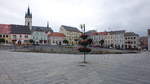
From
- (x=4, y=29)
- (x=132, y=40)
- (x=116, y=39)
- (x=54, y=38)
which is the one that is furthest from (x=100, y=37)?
(x=4, y=29)

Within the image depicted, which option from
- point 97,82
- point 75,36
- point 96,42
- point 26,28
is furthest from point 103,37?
point 97,82

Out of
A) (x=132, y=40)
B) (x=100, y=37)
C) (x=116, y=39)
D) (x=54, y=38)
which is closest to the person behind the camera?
(x=132, y=40)

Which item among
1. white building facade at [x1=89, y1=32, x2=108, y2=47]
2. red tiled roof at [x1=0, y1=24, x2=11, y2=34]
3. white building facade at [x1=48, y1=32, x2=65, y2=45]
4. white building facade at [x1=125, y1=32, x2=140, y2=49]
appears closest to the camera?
red tiled roof at [x1=0, y1=24, x2=11, y2=34]

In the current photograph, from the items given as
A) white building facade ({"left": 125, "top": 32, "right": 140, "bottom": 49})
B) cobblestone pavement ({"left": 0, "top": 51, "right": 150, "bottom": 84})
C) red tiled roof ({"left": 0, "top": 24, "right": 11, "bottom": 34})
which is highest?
red tiled roof ({"left": 0, "top": 24, "right": 11, "bottom": 34})

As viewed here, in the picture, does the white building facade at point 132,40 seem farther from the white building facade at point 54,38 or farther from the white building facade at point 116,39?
the white building facade at point 54,38

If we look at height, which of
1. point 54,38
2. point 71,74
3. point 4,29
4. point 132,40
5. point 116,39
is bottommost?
point 71,74

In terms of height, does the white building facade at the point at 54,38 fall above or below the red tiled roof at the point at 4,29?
below

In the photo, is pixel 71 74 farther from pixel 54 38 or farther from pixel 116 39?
pixel 116 39

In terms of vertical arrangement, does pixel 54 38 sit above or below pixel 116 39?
above

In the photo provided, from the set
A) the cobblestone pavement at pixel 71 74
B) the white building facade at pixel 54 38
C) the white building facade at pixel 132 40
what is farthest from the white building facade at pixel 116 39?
the cobblestone pavement at pixel 71 74

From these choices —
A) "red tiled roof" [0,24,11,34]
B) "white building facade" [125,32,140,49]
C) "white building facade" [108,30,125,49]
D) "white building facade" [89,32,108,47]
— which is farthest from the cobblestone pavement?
"white building facade" [89,32,108,47]

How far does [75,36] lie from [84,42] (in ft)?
299

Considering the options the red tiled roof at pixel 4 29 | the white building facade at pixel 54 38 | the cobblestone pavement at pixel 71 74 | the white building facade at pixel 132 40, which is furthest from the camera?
the white building facade at pixel 54 38

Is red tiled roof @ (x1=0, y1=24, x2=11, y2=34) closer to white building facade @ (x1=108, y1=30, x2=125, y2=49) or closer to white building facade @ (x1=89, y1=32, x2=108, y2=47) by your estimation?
white building facade @ (x1=89, y1=32, x2=108, y2=47)
